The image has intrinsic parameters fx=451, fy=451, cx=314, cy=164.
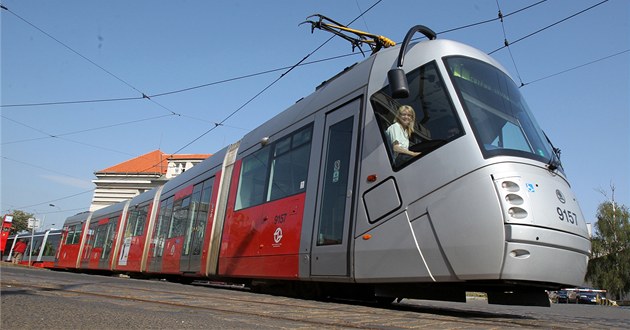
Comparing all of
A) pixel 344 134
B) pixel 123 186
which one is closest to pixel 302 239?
pixel 344 134

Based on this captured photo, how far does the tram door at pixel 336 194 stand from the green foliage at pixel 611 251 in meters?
41.7

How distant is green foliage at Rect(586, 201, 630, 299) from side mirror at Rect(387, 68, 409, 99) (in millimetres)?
42616

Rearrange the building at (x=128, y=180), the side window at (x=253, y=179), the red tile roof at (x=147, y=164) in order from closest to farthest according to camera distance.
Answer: the side window at (x=253, y=179)
the building at (x=128, y=180)
the red tile roof at (x=147, y=164)

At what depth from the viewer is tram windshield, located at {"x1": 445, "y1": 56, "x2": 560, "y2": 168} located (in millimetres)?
4570

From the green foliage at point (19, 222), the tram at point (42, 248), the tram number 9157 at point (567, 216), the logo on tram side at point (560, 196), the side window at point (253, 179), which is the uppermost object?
the green foliage at point (19, 222)

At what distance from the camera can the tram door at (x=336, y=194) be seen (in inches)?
216

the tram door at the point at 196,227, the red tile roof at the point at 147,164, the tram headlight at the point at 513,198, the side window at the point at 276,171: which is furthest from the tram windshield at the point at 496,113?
the red tile roof at the point at 147,164

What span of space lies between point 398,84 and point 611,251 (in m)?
44.5

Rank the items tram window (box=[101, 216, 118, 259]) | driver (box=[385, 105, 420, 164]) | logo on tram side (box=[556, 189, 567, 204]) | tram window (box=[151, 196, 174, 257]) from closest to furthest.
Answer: logo on tram side (box=[556, 189, 567, 204]) → driver (box=[385, 105, 420, 164]) → tram window (box=[151, 196, 174, 257]) → tram window (box=[101, 216, 118, 259])

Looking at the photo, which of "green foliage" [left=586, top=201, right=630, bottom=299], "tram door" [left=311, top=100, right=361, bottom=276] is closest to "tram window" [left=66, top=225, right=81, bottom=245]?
"tram door" [left=311, top=100, right=361, bottom=276]

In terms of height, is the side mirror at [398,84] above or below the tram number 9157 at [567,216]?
above

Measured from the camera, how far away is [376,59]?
5910mm

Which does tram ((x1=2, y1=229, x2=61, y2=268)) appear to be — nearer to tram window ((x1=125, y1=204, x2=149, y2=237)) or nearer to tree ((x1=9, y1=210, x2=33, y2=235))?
tram window ((x1=125, y1=204, x2=149, y2=237))

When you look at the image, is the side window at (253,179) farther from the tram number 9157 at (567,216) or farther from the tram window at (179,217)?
the tram number 9157 at (567,216)
